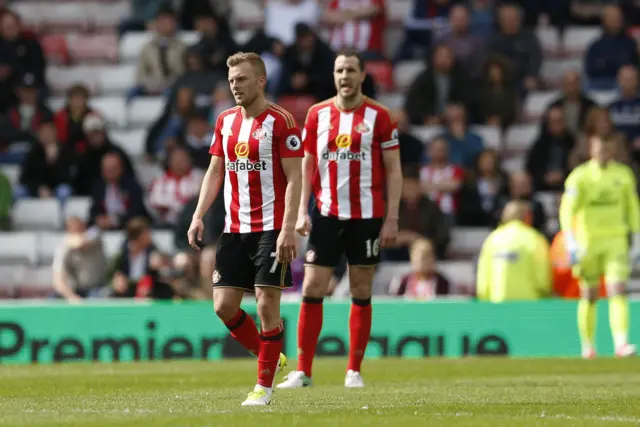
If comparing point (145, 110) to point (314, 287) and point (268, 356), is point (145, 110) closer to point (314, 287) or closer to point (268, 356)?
point (314, 287)

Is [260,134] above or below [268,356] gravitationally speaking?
above

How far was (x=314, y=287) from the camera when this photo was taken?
984 cm

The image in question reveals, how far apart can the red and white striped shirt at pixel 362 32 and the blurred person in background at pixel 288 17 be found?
1.32ft

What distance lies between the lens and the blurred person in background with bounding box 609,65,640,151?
17406mm

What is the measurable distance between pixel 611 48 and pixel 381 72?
9.87 feet

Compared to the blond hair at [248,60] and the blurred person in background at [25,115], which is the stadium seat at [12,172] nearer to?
the blurred person in background at [25,115]

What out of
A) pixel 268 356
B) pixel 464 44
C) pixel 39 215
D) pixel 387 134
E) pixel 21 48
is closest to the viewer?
pixel 268 356

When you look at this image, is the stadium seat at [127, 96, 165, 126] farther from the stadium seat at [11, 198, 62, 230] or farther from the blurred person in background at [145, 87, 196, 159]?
the stadium seat at [11, 198, 62, 230]

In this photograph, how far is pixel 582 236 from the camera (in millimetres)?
13531

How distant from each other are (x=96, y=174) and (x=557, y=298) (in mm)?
6056

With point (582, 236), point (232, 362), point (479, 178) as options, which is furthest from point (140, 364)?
point (479, 178)

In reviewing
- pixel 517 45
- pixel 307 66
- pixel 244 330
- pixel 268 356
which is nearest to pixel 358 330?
pixel 244 330

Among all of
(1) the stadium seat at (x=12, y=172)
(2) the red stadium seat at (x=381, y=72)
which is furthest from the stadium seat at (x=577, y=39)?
(1) the stadium seat at (x=12, y=172)

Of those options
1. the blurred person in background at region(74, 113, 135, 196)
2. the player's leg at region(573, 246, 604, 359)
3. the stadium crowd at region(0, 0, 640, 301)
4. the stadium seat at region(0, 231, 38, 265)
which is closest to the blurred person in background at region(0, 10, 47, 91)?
the stadium crowd at region(0, 0, 640, 301)
